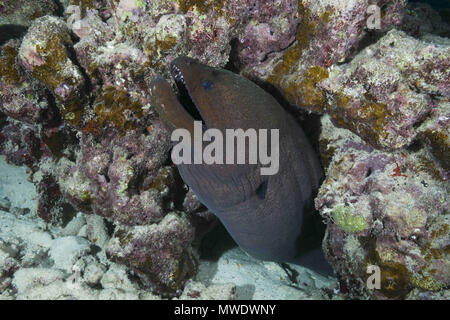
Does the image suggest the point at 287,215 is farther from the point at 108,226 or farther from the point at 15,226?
the point at 15,226

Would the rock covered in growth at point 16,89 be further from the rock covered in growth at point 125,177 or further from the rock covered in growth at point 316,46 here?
the rock covered in growth at point 316,46

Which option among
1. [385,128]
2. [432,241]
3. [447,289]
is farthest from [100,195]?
[447,289]

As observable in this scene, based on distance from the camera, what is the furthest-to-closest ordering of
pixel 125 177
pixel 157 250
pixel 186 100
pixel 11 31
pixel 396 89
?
1. pixel 11 31
2. pixel 157 250
3. pixel 125 177
4. pixel 186 100
5. pixel 396 89

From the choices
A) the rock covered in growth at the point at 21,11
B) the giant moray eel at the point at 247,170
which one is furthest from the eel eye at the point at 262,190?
the rock covered in growth at the point at 21,11

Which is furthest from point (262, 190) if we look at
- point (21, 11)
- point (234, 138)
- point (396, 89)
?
point (21, 11)

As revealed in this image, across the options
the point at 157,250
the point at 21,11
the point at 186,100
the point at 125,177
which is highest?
the point at 21,11

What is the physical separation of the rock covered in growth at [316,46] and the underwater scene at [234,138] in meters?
0.01

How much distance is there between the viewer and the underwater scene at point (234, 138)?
2330 mm

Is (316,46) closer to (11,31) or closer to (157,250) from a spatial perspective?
(157,250)

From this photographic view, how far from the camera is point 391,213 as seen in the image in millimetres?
2438

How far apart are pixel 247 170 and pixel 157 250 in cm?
121

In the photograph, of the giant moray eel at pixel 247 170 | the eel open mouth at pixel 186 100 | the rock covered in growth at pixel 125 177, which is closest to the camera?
the giant moray eel at pixel 247 170

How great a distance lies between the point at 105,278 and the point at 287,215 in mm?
1941

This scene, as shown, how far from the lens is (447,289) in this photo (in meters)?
2.37
